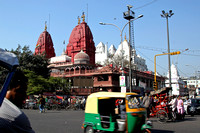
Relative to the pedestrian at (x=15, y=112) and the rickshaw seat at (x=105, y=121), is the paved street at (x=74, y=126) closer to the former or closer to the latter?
the rickshaw seat at (x=105, y=121)

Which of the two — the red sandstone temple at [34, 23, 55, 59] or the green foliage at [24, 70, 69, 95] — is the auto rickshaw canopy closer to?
the green foliage at [24, 70, 69, 95]

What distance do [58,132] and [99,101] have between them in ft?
6.98

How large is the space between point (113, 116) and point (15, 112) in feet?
19.0

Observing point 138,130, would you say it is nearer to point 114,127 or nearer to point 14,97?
point 114,127

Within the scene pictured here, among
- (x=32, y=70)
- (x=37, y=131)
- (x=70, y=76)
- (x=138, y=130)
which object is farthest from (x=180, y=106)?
(x=70, y=76)

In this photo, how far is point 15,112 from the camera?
87.2 inches


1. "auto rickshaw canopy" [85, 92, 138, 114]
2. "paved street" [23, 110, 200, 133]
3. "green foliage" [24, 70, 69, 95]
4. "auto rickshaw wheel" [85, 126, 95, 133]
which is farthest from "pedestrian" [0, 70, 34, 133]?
"green foliage" [24, 70, 69, 95]

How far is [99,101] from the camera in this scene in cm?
812

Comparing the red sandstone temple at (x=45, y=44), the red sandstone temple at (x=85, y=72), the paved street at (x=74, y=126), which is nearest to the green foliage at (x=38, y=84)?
the red sandstone temple at (x=85, y=72)

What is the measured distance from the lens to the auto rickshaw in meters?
7.35

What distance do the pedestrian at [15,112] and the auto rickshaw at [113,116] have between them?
5240 millimetres

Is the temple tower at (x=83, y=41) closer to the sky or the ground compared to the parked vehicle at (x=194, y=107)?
closer to the sky

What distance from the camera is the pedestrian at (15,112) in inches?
81.5

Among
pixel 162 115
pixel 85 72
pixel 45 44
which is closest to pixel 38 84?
pixel 85 72
